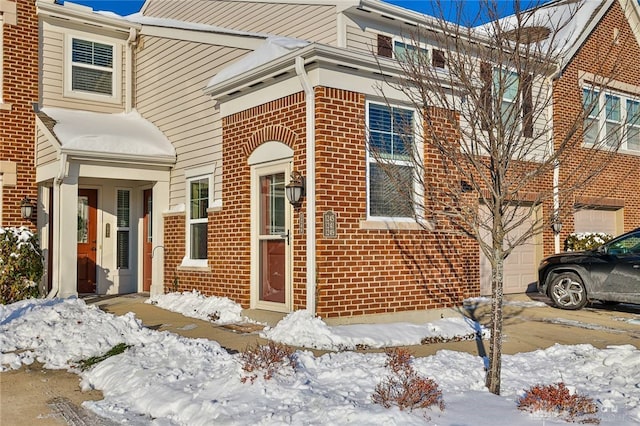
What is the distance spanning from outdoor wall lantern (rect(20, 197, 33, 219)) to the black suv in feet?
34.8

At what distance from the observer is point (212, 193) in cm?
1151

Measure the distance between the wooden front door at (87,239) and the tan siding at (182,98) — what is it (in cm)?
206

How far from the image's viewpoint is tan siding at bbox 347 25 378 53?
10836 millimetres

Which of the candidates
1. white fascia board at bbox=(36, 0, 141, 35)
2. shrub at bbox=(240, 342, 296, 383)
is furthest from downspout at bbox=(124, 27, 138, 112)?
shrub at bbox=(240, 342, 296, 383)

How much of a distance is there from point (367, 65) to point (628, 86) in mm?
10623

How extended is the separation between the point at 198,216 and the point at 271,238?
3.02 m

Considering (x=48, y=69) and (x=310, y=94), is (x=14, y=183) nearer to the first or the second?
(x=48, y=69)

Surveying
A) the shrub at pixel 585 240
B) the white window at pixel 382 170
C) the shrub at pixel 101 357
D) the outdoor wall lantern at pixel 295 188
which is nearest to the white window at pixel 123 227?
the outdoor wall lantern at pixel 295 188

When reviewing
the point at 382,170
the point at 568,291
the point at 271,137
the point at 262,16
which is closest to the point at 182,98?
the point at 262,16

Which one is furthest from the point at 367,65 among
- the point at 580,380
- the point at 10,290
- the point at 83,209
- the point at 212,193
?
the point at 83,209

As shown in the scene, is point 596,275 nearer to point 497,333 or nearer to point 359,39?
point 359,39

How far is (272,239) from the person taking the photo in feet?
31.4

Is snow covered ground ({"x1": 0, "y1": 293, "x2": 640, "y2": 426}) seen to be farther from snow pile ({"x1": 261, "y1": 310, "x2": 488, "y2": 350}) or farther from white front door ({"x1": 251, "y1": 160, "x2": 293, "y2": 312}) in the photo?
white front door ({"x1": 251, "y1": 160, "x2": 293, "y2": 312})

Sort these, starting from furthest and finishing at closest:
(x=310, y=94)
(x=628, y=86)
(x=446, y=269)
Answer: (x=628, y=86) < (x=446, y=269) < (x=310, y=94)
